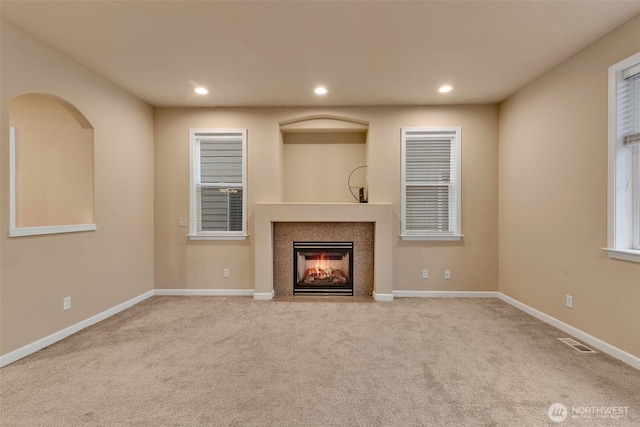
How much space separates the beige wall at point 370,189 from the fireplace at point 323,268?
657 millimetres

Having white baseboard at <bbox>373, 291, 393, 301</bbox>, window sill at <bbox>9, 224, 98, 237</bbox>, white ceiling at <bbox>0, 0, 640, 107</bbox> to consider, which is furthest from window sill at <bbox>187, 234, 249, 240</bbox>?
white baseboard at <bbox>373, 291, 393, 301</bbox>

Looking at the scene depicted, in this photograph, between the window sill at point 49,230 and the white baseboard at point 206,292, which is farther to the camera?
the white baseboard at point 206,292

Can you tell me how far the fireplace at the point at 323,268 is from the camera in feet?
13.9

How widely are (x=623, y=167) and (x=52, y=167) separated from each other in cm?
549

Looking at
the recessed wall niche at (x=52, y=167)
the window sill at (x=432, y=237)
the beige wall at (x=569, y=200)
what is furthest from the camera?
the window sill at (x=432, y=237)

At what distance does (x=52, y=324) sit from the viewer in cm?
266

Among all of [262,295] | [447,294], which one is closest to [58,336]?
[262,295]

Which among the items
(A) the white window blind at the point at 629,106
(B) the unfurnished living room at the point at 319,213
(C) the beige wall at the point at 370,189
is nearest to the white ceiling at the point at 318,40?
(B) the unfurnished living room at the point at 319,213

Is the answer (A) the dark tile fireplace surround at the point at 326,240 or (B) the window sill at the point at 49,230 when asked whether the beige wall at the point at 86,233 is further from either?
(A) the dark tile fireplace surround at the point at 326,240

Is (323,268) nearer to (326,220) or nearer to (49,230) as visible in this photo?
(326,220)

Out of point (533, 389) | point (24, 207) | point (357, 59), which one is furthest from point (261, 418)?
point (24, 207)

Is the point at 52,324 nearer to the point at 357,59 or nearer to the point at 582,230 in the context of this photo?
the point at 357,59

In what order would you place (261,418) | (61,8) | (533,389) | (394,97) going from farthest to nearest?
(394,97) → (61,8) → (533,389) → (261,418)

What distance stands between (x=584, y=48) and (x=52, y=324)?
18.1 ft
